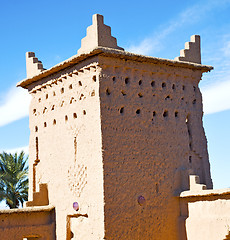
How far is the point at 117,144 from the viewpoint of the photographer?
14.1 meters

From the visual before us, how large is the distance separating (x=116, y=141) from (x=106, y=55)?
2.34 m

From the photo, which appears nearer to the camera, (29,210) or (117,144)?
(117,144)

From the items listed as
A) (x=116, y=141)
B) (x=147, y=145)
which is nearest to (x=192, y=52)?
(x=147, y=145)

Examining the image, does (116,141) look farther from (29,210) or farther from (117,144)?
(29,210)

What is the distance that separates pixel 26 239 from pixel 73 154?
3172 millimetres

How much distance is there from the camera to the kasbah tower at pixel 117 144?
13883 mm

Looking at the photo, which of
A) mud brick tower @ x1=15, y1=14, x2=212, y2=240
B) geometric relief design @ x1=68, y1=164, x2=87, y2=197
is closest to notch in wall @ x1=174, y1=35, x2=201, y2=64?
mud brick tower @ x1=15, y1=14, x2=212, y2=240

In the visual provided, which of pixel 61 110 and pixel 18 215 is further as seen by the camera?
pixel 61 110

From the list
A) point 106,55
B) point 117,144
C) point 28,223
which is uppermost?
point 106,55

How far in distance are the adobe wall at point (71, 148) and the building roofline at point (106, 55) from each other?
6.6 inches

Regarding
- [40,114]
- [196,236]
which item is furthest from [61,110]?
[196,236]

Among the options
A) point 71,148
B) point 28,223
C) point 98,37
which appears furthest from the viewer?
point 71,148

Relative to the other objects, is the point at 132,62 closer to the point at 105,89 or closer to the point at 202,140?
the point at 105,89

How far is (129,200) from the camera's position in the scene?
1397 centimetres
